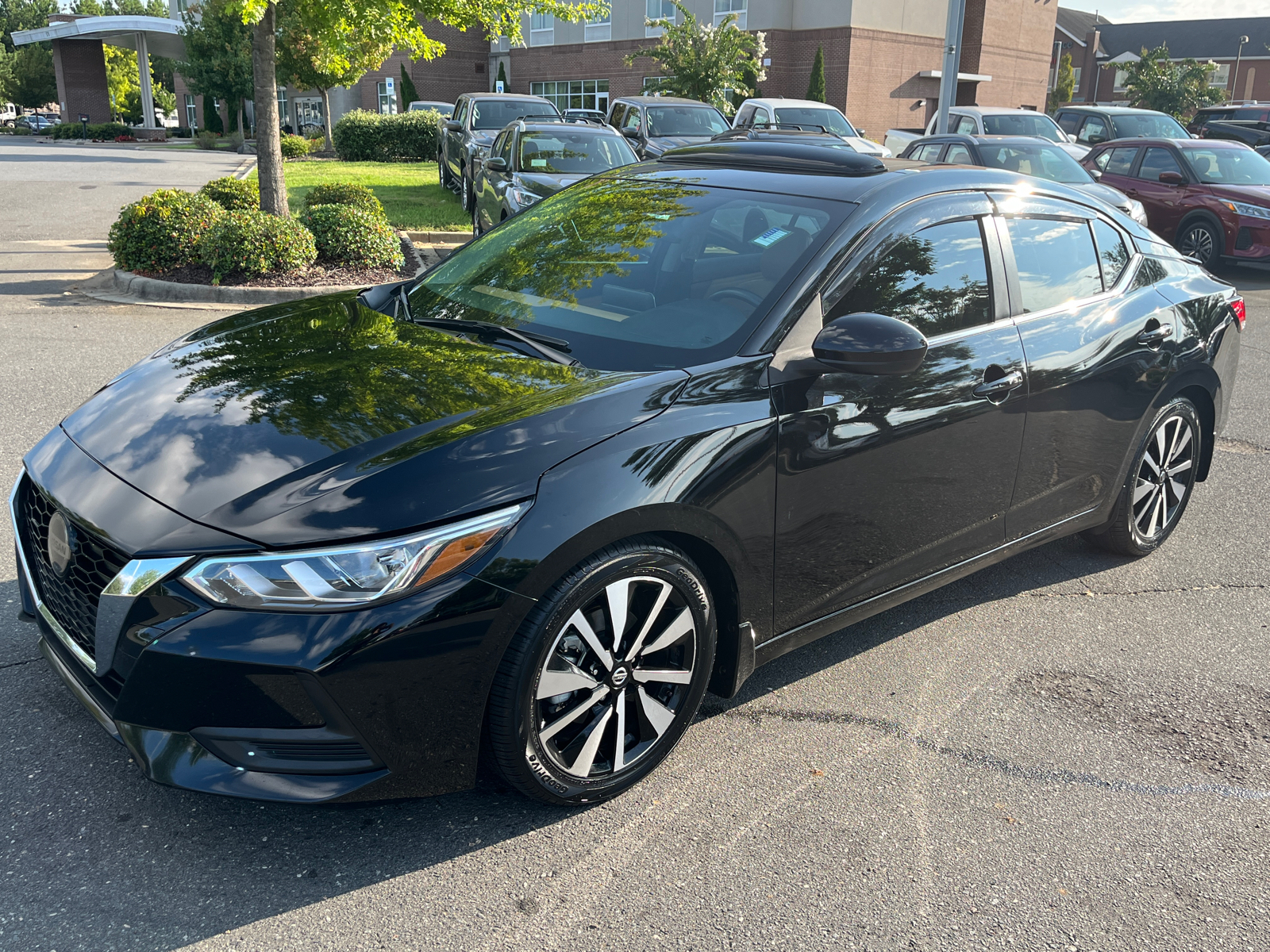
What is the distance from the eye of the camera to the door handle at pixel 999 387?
3633 mm

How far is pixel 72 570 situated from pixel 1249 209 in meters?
13.9

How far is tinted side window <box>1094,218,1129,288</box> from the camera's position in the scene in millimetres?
4344

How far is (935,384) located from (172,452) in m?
2.35

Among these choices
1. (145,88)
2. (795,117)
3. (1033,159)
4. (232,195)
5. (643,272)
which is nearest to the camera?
(643,272)

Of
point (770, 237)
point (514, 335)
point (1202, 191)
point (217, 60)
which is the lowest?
point (1202, 191)

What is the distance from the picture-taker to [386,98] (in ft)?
179

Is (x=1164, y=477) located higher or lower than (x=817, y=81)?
lower

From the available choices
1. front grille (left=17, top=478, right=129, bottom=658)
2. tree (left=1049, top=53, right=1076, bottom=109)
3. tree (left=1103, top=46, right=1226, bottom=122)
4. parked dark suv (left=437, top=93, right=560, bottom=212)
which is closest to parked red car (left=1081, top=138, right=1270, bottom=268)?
parked dark suv (left=437, top=93, right=560, bottom=212)

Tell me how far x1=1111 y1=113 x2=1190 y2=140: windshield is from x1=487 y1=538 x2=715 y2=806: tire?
18.6 meters

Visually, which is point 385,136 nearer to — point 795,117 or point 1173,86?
point 795,117

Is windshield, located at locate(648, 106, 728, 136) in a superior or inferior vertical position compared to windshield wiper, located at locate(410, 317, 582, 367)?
superior

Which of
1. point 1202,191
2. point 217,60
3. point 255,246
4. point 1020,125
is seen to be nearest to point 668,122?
point 1020,125

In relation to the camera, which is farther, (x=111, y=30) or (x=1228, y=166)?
(x=111, y=30)

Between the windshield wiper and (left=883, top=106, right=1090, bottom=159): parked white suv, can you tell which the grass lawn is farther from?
the windshield wiper
